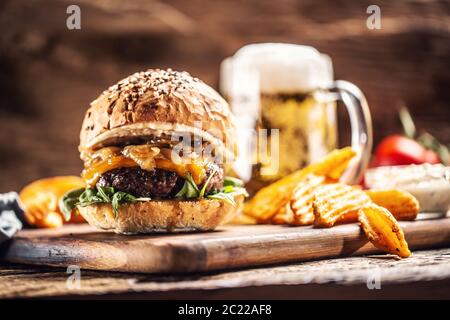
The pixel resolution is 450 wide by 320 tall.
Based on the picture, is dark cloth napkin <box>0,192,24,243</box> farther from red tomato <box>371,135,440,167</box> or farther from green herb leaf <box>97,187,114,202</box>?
red tomato <box>371,135,440,167</box>

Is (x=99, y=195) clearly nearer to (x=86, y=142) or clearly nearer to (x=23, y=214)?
(x=86, y=142)

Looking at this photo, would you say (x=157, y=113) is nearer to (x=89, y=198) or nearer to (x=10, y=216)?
(x=89, y=198)

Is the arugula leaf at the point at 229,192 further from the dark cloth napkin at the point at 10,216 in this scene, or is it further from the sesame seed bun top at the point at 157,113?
the dark cloth napkin at the point at 10,216

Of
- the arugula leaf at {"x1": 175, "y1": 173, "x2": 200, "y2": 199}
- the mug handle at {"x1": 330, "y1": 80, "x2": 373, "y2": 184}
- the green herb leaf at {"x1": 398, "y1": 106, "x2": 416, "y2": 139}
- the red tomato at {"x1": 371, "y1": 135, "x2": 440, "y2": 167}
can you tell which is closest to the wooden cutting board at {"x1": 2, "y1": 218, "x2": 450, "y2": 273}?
the arugula leaf at {"x1": 175, "y1": 173, "x2": 200, "y2": 199}

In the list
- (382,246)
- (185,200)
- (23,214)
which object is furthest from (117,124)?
(382,246)

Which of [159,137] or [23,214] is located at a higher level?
[159,137]
